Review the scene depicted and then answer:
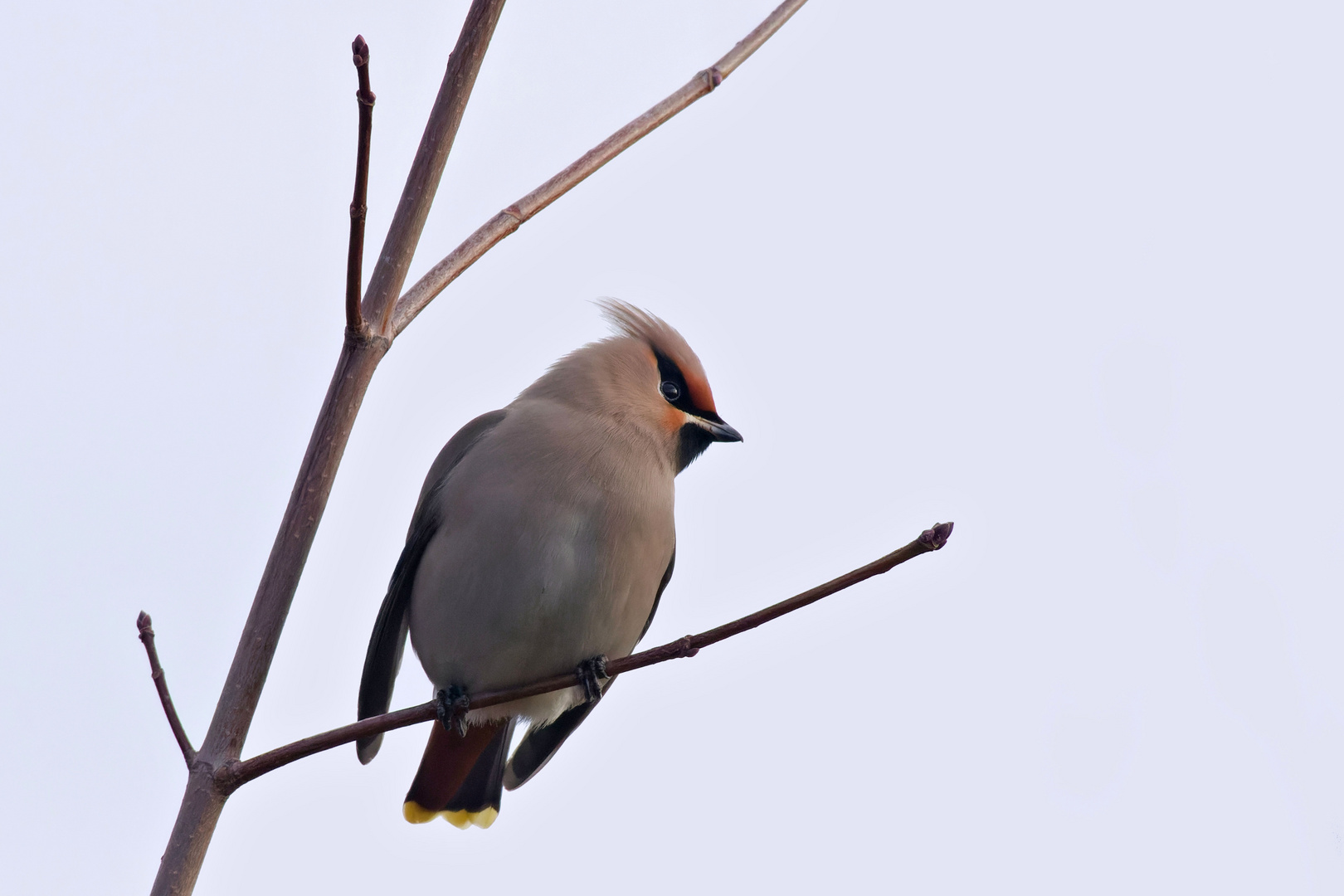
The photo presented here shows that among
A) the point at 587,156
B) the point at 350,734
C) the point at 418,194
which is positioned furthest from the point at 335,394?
the point at 587,156

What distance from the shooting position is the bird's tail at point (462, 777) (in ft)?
13.0

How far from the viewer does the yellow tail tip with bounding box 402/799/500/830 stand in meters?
4.06

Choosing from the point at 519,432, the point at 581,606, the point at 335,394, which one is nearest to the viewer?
the point at 335,394

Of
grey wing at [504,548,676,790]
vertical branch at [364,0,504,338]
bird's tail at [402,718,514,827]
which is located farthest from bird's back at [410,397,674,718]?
vertical branch at [364,0,504,338]

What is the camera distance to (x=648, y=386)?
13.3 ft

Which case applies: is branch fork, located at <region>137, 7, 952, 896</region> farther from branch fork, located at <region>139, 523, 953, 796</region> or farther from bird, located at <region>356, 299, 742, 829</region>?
bird, located at <region>356, 299, 742, 829</region>

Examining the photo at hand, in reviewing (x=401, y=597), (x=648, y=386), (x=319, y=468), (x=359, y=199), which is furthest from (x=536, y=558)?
(x=359, y=199)

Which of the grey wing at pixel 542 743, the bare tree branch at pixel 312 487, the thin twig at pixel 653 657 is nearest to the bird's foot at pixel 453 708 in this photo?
the grey wing at pixel 542 743

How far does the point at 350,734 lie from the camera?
2.21 m

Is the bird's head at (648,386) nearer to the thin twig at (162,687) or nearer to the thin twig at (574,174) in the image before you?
the thin twig at (574,174)

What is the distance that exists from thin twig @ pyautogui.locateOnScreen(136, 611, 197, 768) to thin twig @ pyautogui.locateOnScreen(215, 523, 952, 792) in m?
0.08

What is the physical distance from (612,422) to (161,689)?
5.61 ft

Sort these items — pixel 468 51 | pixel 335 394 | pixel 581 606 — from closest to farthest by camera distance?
pixel 335 394 < pixel 468 51 < pixel 581 606

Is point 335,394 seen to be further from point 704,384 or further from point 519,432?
point 704,384
